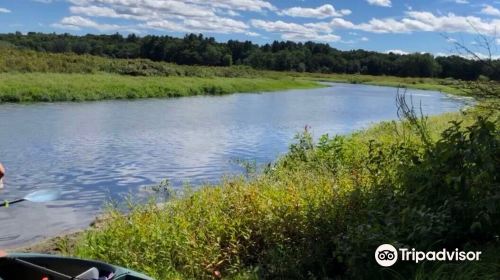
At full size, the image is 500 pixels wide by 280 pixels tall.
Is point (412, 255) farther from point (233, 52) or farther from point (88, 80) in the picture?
point (233, 52)

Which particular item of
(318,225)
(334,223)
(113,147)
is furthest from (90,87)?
(334,223)

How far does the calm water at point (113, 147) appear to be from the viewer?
9984 millimetres

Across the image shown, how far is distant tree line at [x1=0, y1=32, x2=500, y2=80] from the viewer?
94.2 meters

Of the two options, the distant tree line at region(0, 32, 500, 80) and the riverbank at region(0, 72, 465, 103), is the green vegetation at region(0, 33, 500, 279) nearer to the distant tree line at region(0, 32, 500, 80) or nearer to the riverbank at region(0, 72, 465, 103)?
the riverbank at region(0, 72, 465, 103)

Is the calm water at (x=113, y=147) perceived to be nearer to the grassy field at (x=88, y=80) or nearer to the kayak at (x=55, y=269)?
the grassy field at (x=88, y=80)

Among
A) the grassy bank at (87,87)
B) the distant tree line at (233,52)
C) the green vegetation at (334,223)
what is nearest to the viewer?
the green vegetation at (334,223)

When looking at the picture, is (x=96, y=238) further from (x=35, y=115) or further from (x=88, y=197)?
(x=35, y=115)

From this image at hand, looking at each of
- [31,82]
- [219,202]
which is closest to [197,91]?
[31,82]

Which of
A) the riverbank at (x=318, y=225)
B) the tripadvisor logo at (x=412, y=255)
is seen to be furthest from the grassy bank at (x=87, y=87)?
the tripadvisor logo at (x=412, y=255)

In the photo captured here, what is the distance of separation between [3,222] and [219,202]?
4.02 m

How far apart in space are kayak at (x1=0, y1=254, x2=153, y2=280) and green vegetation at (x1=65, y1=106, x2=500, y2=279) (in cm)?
106

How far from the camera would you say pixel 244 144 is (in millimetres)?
19156

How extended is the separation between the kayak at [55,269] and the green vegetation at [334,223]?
1061 mm

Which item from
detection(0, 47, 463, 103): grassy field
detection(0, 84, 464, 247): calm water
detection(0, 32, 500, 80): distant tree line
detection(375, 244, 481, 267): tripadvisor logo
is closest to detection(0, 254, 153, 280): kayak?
detection(375, 244, 481, 267): tripadvisor logo
